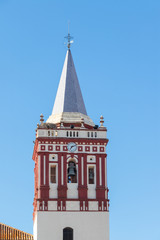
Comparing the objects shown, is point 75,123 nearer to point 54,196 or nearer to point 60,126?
point 60,126

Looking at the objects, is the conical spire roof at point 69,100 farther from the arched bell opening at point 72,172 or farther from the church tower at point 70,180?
the arched bell opening at point 72,172

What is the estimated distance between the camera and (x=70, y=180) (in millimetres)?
74312

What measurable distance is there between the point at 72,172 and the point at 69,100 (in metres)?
6.73

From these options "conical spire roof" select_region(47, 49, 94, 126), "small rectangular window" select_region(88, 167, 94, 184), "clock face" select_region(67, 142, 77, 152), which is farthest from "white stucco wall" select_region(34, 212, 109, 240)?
"conical spire roof" select_region(47, 49, 94, 126)

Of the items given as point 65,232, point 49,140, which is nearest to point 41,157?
point 49,140

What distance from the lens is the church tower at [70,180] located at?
72125 millimetres

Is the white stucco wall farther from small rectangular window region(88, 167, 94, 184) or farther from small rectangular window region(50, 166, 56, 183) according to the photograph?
small rectangular window region(88, 167, 94, 184)

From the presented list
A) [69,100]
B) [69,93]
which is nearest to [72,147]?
[69,100]

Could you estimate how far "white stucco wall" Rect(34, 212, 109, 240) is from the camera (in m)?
71.8

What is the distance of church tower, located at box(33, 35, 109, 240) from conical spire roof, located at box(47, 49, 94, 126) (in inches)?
4.0

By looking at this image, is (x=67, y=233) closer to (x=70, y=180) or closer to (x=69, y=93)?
(x=70, y=180)

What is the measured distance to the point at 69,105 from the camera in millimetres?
77125

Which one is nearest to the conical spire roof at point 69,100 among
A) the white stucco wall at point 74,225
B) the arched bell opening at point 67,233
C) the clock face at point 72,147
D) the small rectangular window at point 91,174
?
the clock face at point 72,147

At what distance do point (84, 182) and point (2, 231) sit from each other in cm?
863
